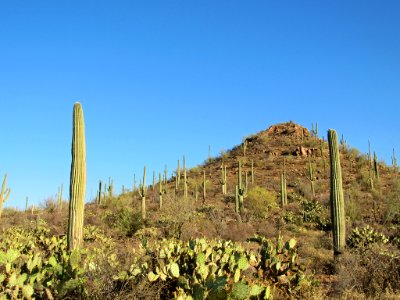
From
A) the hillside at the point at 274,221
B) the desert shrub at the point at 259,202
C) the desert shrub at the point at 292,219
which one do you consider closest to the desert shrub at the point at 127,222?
the hillside at the point at 274,221

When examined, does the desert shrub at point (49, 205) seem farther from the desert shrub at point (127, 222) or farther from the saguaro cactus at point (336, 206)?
the saguaro cactus at point (336, 206)

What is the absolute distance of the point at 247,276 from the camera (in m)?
7.50

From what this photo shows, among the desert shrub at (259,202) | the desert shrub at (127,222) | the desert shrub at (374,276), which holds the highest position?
the desert shrub at (259,202)

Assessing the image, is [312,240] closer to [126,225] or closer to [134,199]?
[126,225]

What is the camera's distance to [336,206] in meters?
13.0

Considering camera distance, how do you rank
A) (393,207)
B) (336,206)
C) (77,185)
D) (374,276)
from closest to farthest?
(374,276) → (77,185) → (336,206) → (393,207)

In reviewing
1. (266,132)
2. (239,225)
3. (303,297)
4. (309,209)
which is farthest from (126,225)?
(266,132)

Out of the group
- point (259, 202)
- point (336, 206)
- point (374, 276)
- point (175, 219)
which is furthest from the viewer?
point (259, 202)

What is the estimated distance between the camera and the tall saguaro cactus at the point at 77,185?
10414mm

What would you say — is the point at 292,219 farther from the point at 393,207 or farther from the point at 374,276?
the point at 374,276

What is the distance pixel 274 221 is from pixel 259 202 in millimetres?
3816

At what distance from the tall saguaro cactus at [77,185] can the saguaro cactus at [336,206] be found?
7.17 meters

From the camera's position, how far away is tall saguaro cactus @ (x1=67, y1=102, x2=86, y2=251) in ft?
34.2

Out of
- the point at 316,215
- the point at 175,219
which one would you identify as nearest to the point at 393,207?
the point at 316,215
